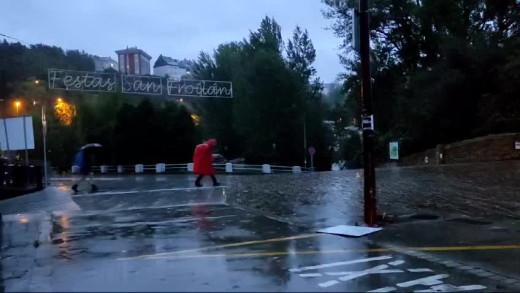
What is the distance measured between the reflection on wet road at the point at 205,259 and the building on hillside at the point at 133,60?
102m

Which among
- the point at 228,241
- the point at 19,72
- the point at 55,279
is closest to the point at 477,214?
the point at 228,241

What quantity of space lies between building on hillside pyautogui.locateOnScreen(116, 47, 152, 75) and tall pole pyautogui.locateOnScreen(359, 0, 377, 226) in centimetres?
10317

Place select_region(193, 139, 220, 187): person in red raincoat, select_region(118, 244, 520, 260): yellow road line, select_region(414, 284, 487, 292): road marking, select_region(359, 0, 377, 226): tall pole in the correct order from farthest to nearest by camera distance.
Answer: select_region(193, 139, 220, 187): person in red raincoat → select_region(359, 0, 377, 226): tall pole → select_region(118, 244, 520, 260): yellow road line → select_region(414, 284, 487, 292): road marking

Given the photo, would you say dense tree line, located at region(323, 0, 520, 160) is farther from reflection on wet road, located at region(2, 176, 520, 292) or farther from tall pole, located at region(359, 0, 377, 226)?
reflection on wet road, located at region(2, 176, 520, 292)

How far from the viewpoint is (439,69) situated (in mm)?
33094

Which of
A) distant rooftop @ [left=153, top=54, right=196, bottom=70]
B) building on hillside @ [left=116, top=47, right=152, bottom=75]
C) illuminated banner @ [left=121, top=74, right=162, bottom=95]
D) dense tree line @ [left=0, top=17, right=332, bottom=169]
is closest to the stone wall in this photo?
illuminated banner @ [left=121, top=74, right=162, bottom=95]

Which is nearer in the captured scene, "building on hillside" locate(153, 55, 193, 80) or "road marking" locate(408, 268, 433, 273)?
"road marking" locate(408, 268, 433, 273)

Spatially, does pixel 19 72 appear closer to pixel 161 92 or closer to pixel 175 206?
pixel 161 92

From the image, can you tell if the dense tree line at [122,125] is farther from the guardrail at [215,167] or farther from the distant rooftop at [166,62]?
the distant rooftop at [166,62]

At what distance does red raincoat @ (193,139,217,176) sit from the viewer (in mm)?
17625

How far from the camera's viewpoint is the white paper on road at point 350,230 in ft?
28.6

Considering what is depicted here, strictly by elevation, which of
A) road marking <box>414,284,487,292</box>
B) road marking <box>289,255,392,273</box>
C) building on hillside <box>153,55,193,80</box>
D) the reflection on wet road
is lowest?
road marking <box>414,284,487,292</box>

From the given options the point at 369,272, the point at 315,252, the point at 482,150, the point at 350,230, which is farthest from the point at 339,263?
the point at 482,150

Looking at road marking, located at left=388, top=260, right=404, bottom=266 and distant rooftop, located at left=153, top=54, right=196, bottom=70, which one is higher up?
distant rooftop, located at left=153, top=54, right=196, bottom=70
